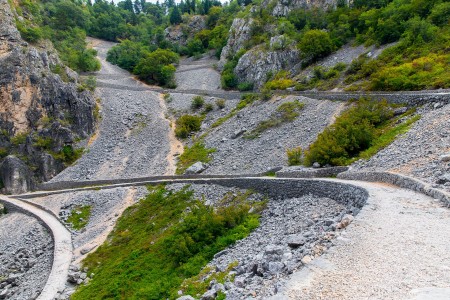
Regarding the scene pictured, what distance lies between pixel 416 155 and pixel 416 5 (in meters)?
38.4

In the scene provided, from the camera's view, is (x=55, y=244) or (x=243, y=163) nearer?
(x=55, y=244)

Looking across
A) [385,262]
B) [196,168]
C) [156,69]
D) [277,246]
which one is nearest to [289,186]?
[277,246]

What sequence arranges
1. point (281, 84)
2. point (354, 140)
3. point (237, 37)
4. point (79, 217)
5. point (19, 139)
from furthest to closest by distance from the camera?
point (237, 37) < point (281, 84) < point (19, 139) < point (79, 217) < point (354, 140)

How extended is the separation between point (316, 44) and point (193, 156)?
2704 cm

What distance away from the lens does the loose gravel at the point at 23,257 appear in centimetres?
1983

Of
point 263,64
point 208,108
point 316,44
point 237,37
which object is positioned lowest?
point 208,108

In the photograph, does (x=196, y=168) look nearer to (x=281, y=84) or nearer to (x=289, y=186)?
(x=289, y=186)

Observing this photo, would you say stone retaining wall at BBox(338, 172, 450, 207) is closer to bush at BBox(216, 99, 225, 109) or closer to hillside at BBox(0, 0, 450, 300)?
hillside at BBox(0, 0, 450, 300)

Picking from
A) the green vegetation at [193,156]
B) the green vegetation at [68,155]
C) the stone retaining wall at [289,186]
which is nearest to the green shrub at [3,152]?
the green vegetation at [68,155]

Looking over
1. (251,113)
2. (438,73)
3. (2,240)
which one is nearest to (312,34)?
(251,113)

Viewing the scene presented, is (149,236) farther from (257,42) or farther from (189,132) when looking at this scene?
(257,42)

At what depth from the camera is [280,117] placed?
115 feet

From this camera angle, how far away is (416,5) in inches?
1783

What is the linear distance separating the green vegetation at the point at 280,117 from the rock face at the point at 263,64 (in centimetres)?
1766
